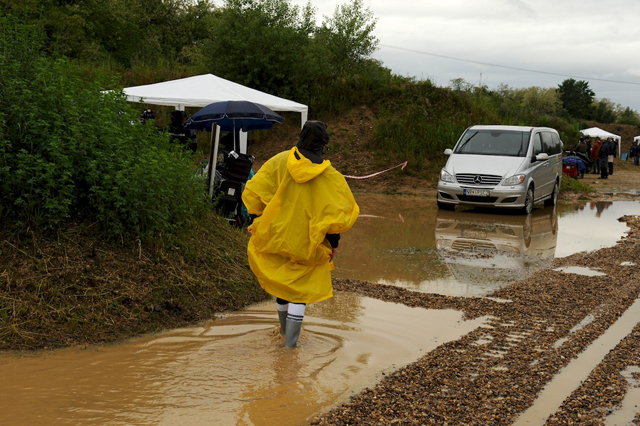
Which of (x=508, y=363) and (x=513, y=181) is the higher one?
(x=513, y=181)

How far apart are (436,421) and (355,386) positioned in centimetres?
83

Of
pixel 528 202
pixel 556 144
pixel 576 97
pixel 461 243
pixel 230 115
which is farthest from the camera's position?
pixel 576 97

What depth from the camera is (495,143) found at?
16781 mm

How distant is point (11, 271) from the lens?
19.0ft

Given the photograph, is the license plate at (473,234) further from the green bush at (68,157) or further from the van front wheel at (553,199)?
the green bush at (68,157)

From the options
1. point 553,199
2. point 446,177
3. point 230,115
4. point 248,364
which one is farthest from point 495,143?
point 248,364

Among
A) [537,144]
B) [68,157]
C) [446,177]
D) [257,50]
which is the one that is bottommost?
[446,177]

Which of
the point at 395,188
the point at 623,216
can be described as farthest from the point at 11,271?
the point at 395,188

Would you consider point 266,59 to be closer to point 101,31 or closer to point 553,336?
point 101,31

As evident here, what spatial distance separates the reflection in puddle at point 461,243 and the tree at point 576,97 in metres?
75.7

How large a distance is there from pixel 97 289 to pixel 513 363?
3.57 metres

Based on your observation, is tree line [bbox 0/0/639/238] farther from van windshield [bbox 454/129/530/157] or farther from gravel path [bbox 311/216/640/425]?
van windshield [bbox 454/129/530/157]

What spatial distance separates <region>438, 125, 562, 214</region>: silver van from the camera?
15.6 meters

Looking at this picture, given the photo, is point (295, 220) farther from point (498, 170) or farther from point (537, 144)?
point (537, 144)
